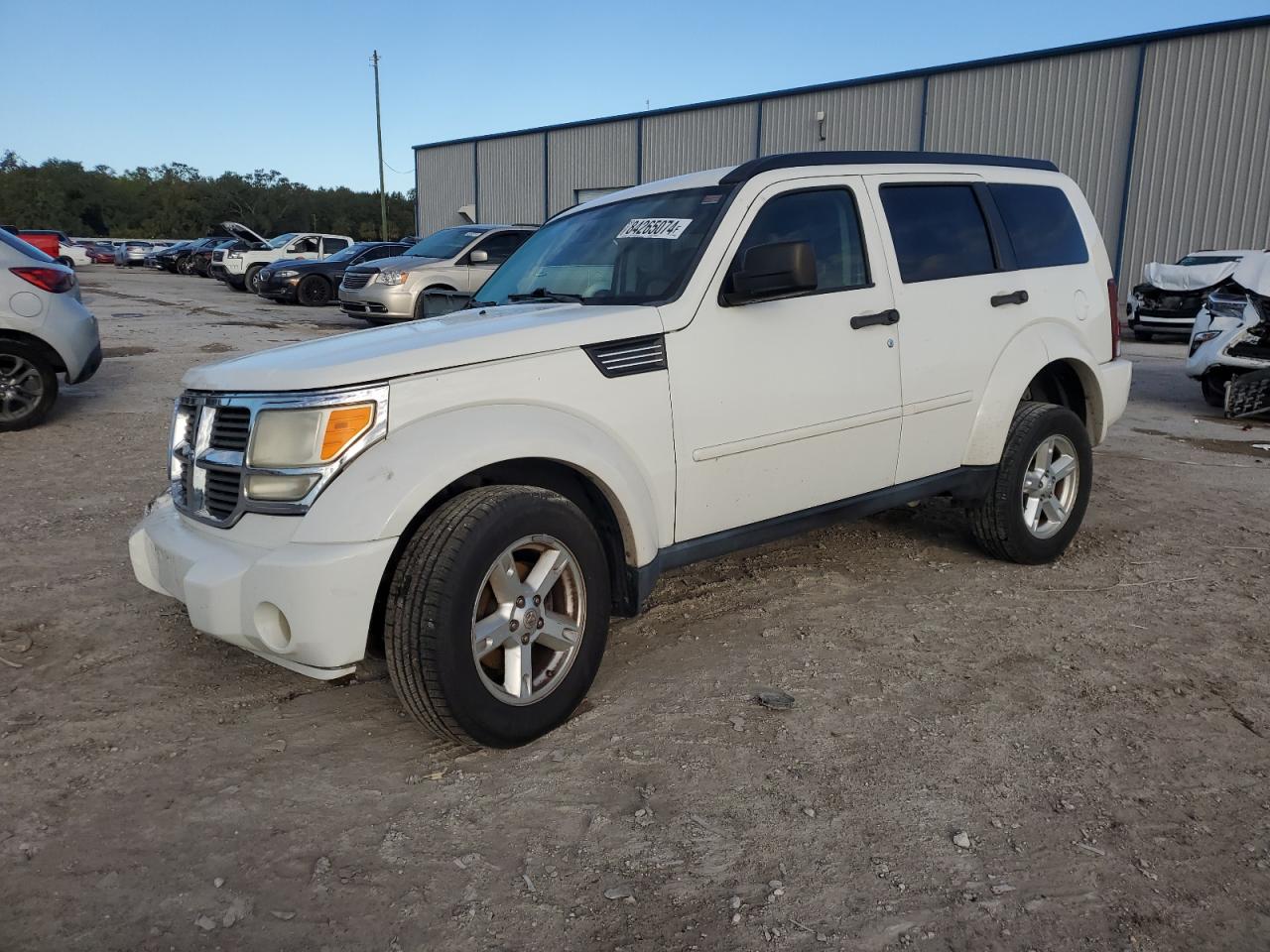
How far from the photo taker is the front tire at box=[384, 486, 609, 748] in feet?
9.44

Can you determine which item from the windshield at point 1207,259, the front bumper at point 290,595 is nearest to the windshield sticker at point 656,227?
the front bumper at point 290,595

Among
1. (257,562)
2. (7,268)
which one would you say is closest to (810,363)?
(257,562)

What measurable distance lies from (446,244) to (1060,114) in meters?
15.5

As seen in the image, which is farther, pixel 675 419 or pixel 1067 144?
pixel 1067 144

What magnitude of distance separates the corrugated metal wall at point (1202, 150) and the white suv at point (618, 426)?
62.9 feet

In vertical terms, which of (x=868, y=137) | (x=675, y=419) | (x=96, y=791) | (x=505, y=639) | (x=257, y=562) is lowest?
(x=96, y=791)

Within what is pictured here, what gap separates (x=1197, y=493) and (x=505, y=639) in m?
5.35

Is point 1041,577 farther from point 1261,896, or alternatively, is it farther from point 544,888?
point 544,888

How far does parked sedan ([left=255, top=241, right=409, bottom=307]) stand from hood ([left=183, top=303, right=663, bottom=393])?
18.8m

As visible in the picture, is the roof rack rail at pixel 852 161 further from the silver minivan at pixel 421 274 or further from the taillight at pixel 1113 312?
the silver minivan at pixel 421 274

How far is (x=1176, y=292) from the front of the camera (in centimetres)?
1700

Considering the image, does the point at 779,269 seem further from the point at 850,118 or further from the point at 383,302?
the point at 850,118

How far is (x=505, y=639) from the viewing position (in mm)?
3104

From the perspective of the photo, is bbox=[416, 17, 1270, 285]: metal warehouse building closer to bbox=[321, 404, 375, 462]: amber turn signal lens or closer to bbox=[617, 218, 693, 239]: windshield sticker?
bbox=[617, 218, 693, 239]: windshield sticker
